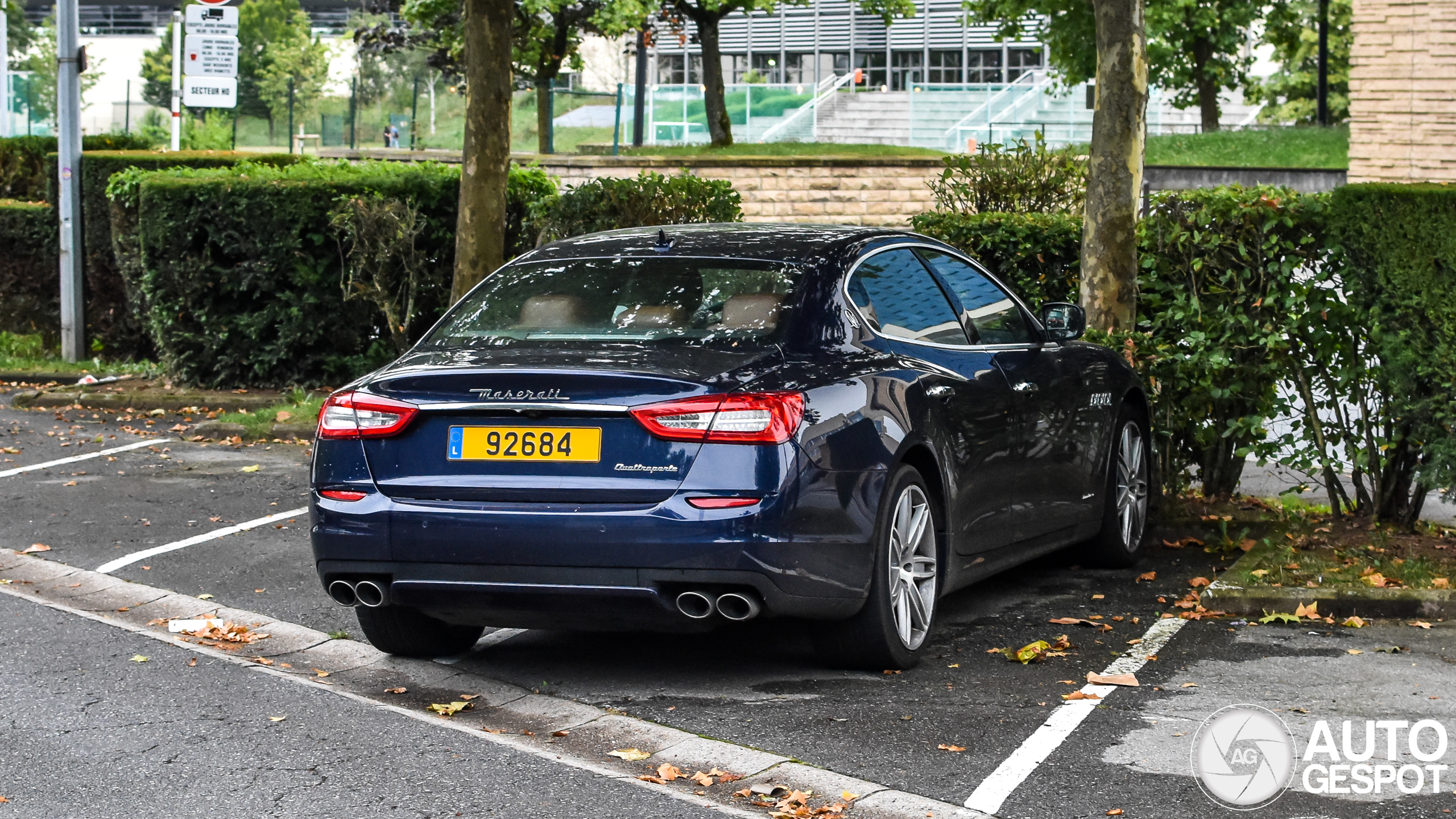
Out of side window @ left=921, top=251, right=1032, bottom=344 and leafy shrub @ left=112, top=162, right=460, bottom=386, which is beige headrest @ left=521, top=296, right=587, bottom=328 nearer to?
side window @ left=921, top=251, right=1032, bottom=344

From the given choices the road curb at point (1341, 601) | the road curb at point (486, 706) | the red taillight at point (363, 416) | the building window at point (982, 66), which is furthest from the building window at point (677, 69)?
the red taillight at point (363, 416)

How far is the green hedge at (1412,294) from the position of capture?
25.0 feet

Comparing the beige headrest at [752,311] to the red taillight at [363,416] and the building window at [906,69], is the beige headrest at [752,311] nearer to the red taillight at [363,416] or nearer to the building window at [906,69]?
the red taillight at [363,416]

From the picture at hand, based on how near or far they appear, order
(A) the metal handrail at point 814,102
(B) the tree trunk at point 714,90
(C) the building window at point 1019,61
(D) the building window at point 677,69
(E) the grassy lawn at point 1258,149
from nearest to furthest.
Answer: (E) the grassy lawn at point 1258,149 < (B) the tree trunk at point 714,90 < (A) the metal handrail at point 814,102 < (C) the building window at point 1019,61 < (D) the building window at point 677,69

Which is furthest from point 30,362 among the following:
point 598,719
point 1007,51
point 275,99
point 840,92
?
point 275,99

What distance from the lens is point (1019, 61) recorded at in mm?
54000

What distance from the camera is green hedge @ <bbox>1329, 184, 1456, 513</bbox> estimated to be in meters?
7.62

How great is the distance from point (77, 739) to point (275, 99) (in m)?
62.3

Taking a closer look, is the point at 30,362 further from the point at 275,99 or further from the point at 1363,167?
the point at 275,99

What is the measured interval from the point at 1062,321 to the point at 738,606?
8.90 ft

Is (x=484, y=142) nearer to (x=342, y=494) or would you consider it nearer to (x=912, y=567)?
(x=342, y=494)

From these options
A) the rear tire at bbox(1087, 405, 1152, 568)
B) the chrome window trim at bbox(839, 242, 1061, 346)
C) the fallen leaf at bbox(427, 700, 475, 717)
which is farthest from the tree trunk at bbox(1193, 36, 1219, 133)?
the fallen leaf at bbox(427, 700, 475, 717)

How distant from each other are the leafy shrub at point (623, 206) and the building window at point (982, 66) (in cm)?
4247

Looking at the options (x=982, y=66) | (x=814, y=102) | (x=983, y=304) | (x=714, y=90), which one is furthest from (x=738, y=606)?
(x=982, y=66)
